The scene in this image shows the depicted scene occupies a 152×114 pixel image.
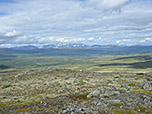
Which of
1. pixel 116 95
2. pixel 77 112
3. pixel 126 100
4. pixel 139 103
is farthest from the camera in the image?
pixel 116 95

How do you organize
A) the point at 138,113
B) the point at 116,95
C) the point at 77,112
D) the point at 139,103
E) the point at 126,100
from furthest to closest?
the point at 116,95 → the point at 126,100 → the point at 139,103 → the point at 77,112 → the point at 138,113

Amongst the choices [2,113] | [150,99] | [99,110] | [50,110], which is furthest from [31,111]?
[150,99]

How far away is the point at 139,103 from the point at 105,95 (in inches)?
372

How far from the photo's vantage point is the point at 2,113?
32.9 m

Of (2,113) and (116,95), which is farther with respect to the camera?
(116,95)

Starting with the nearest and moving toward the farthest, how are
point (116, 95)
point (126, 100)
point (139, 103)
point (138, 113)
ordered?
point (138, 113) < point (139, 103) < point (126, 100) < point (116, 95)

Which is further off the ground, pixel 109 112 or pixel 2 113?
pixel 109 112

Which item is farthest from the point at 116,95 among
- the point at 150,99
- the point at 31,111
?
the point at 31,111

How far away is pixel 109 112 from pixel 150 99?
12014 millimetres

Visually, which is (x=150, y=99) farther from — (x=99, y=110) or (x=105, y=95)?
(x=99, y=110)

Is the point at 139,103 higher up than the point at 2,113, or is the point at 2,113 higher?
the point at 139,103

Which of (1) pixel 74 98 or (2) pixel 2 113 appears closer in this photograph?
(2) pixel 2 113

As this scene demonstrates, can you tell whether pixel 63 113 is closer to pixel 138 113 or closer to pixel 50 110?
pixel 50 110

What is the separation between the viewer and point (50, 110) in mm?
31641
